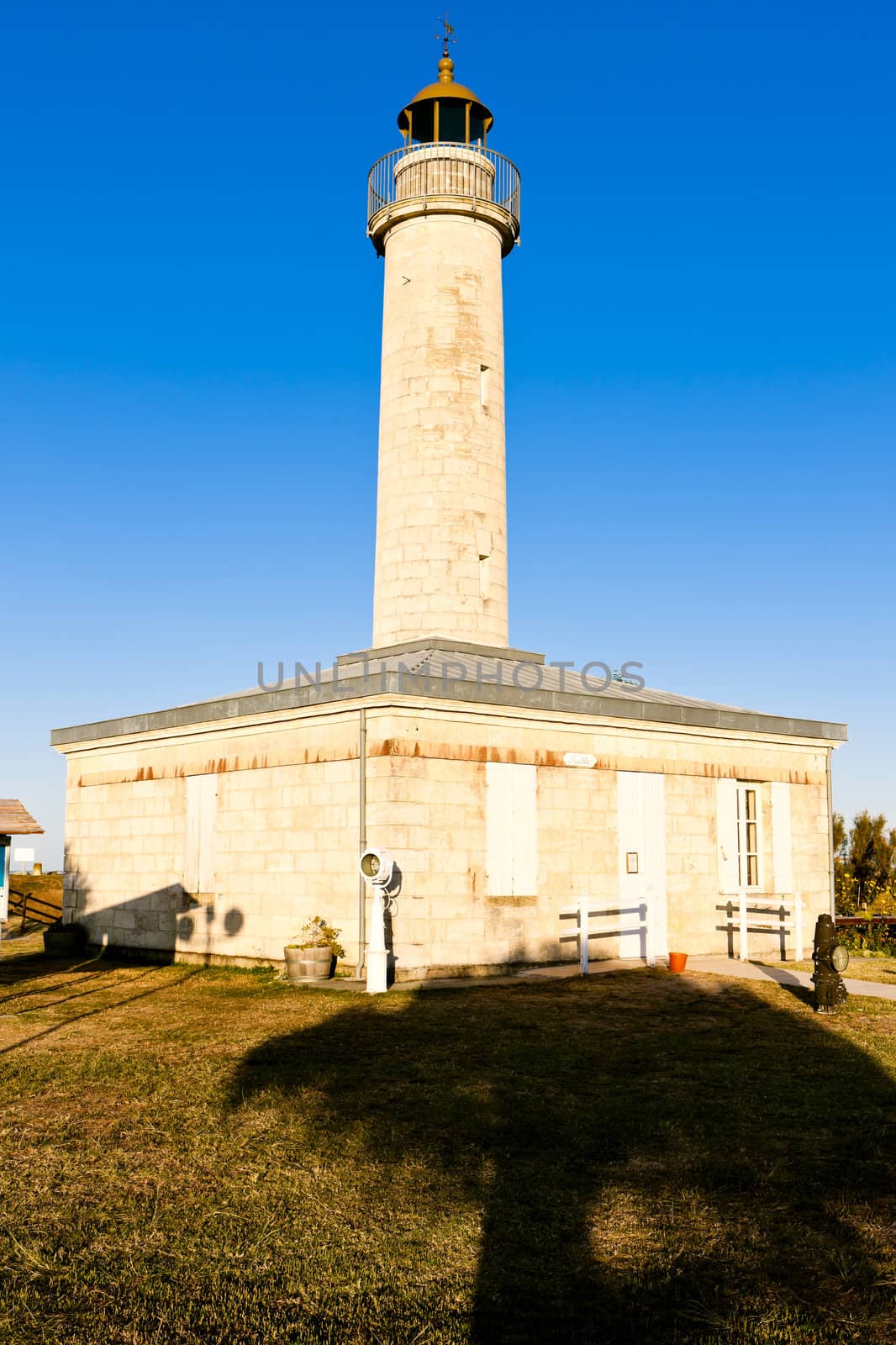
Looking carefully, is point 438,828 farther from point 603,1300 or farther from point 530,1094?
point 603,1300

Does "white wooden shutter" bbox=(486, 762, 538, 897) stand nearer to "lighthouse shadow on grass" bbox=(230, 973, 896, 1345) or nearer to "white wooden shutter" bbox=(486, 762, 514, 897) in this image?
"white wooden shutter" bbox=(486, 762, 514, 897)

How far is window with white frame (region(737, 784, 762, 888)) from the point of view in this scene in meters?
18.0

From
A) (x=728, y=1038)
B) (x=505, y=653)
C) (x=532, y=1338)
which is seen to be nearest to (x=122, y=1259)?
(x=532, y=1338)

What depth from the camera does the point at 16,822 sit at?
1606cm

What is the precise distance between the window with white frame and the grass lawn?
6.84m

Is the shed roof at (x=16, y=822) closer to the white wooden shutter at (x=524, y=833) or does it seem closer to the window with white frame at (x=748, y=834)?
the white wooden shutter at (x=524, y=833)

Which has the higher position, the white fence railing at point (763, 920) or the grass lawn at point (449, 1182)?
the white fence railing at point (763, 920)

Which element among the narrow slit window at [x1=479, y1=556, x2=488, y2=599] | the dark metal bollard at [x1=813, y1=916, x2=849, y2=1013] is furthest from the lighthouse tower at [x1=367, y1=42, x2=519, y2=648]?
the dark metal bollard at [x1=813, y1=916, x2=849, y2=1013]

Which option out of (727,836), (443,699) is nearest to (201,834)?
(443,699)

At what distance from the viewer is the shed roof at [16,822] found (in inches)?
623

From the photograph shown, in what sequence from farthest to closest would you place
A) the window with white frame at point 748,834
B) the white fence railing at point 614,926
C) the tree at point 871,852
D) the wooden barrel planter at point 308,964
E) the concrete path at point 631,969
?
the tree at point 871,852 → the window with white frame at point 748,834 → the white fence railing at point 614,926 → the wooden barrel planter at point 308,964 → the concrete path at point 631,969

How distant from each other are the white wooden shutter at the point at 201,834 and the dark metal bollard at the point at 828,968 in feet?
28.6

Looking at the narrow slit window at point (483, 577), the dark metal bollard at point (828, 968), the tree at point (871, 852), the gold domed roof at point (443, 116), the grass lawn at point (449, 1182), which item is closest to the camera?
the grass lawn at point (449, 1182)

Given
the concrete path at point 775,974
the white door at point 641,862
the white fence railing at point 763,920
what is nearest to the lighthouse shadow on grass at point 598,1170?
the concrete path at point 775,974
